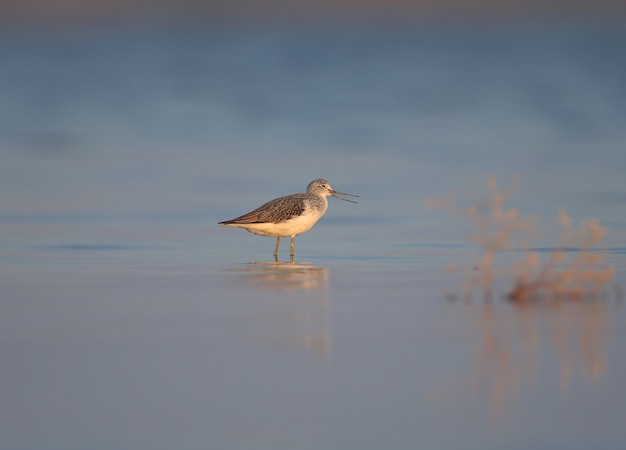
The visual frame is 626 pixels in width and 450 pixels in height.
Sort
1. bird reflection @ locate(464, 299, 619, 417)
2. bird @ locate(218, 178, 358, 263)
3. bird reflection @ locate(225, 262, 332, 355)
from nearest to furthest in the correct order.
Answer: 1. bird reflection @ locate(464, 299, 619, 417)
2. bird reflection @ locate(225, 262, 332, 355)
3. bird @ locate(218, 178, 358, 263)

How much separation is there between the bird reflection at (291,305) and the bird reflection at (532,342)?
3.38 ft

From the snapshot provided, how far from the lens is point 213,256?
13.7 m

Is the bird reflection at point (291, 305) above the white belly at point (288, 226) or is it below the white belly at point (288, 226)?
below

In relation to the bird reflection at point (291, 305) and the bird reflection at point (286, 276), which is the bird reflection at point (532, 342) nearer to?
the bird reflection at point (291, 305)

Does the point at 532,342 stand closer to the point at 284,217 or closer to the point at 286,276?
the point at 286,276

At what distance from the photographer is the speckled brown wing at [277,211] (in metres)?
14.5

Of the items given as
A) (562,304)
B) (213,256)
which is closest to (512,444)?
(562,304)

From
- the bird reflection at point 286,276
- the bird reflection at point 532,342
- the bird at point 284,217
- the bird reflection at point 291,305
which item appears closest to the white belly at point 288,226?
the bird at point 284,217

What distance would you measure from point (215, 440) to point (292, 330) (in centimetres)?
251

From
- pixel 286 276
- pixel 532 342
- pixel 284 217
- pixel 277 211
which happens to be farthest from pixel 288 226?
pixel 532 342

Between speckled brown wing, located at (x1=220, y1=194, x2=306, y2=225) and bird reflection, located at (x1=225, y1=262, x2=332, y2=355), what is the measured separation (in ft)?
7.54

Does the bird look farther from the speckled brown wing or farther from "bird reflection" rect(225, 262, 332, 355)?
"bird reflection" rect(225, 262, 332, 355)

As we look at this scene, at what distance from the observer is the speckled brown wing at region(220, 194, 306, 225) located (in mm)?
14477

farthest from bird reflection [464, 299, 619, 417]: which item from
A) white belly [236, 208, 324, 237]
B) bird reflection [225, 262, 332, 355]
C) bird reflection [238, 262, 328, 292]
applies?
white belly [236, 208, 324, 237]
